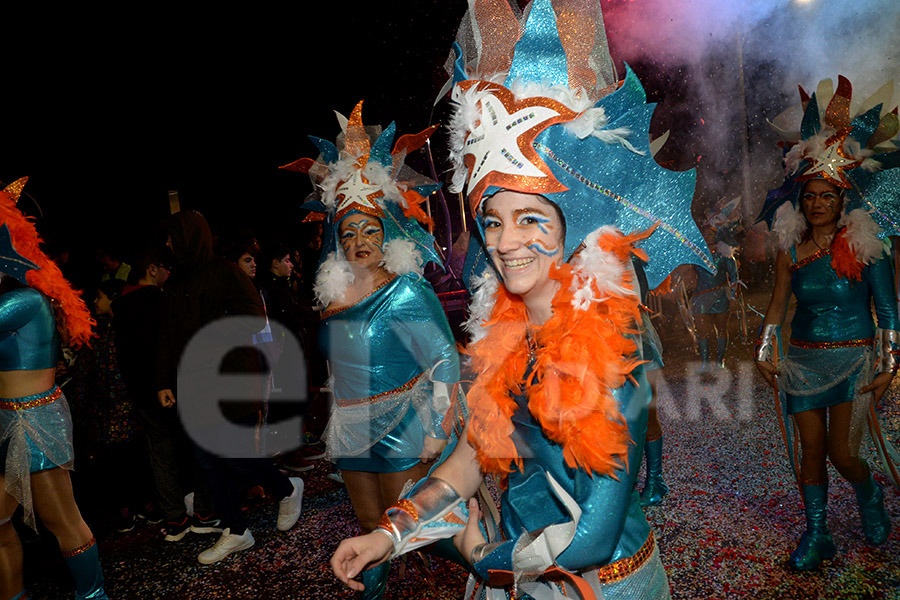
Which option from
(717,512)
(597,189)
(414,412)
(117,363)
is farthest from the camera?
(117,363)

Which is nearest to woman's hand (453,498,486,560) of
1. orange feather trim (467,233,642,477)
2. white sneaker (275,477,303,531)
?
orange feather trim (467,233,642,477)

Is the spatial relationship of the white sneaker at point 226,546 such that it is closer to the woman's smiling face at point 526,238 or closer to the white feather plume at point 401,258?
the white feather plume at point 401,258

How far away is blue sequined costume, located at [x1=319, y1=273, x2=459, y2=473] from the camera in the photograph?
2.64 meters

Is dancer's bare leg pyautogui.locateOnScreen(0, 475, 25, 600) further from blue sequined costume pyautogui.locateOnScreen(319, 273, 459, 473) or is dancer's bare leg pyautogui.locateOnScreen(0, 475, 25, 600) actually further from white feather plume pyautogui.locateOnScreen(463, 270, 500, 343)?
white feather plume pyautogui.locateOnScreen(463, 270, 500, 343)

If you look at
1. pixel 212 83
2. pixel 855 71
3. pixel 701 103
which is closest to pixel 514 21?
pixel 212 83

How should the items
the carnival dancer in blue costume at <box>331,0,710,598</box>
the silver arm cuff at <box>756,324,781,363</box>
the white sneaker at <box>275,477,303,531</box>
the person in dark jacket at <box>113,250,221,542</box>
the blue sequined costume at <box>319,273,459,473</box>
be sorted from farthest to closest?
the person in dark jacket at <box>113,250,221,542</box>
the white sneaker at <box>275,477,303,531</box>
the silver arm cuff at <box>756,324,781,363</box>
the blue sequined costume at <box>319,273,459,473</box>
the carnival dancer in blue costume at <box>331,0,710,598</box>

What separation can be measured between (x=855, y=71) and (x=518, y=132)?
29.9ft

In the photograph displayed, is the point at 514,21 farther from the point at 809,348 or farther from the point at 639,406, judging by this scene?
the point at 809,348

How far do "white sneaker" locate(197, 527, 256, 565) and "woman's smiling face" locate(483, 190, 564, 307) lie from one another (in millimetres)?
3217

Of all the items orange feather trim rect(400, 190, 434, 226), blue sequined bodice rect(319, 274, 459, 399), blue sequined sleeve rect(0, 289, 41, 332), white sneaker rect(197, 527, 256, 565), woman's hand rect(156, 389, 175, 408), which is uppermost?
orange feather trim rect(400, 190, 434, 226)

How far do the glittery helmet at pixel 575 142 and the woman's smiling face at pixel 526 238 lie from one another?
36 millimetres

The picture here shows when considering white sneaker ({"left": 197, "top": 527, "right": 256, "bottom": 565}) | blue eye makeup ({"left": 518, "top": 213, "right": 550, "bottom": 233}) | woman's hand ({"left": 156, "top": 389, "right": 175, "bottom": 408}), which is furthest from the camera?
woman's hand ({"left": 156, "top": 389, "right": 175, "bottom": 408})

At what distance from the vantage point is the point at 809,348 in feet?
9.91

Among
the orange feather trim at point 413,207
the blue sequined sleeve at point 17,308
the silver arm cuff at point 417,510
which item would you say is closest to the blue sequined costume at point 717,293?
the orange feather trim at point 413,207
